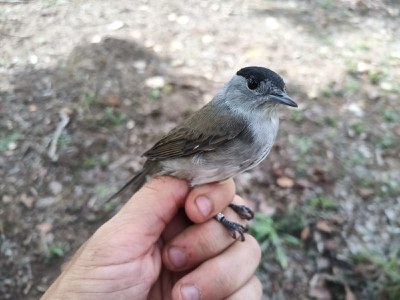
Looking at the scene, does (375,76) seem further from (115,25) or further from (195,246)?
(195,246)

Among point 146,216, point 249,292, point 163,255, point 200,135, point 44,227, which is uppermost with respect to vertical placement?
point 200,135

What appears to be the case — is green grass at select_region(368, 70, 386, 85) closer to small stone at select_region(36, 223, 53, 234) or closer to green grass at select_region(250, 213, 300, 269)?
green grass at select_region(250, 213, 300, 269)

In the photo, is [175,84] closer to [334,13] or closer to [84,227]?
[84,227]

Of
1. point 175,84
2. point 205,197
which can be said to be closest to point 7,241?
point 205,197

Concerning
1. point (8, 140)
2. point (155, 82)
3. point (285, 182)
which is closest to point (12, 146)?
point (8, 140)

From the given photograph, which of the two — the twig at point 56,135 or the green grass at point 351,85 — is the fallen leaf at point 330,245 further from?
the twig at point 56,135

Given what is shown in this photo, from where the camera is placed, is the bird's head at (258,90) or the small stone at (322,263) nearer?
the bird's head at (258,90)

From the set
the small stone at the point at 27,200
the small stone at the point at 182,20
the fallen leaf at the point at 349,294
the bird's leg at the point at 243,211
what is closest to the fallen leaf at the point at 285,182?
the fallen leaf at the point at 349,294

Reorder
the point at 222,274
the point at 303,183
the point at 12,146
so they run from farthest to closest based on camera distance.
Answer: the point at 12,146 → the point at 303,183 → the point at 222,274
